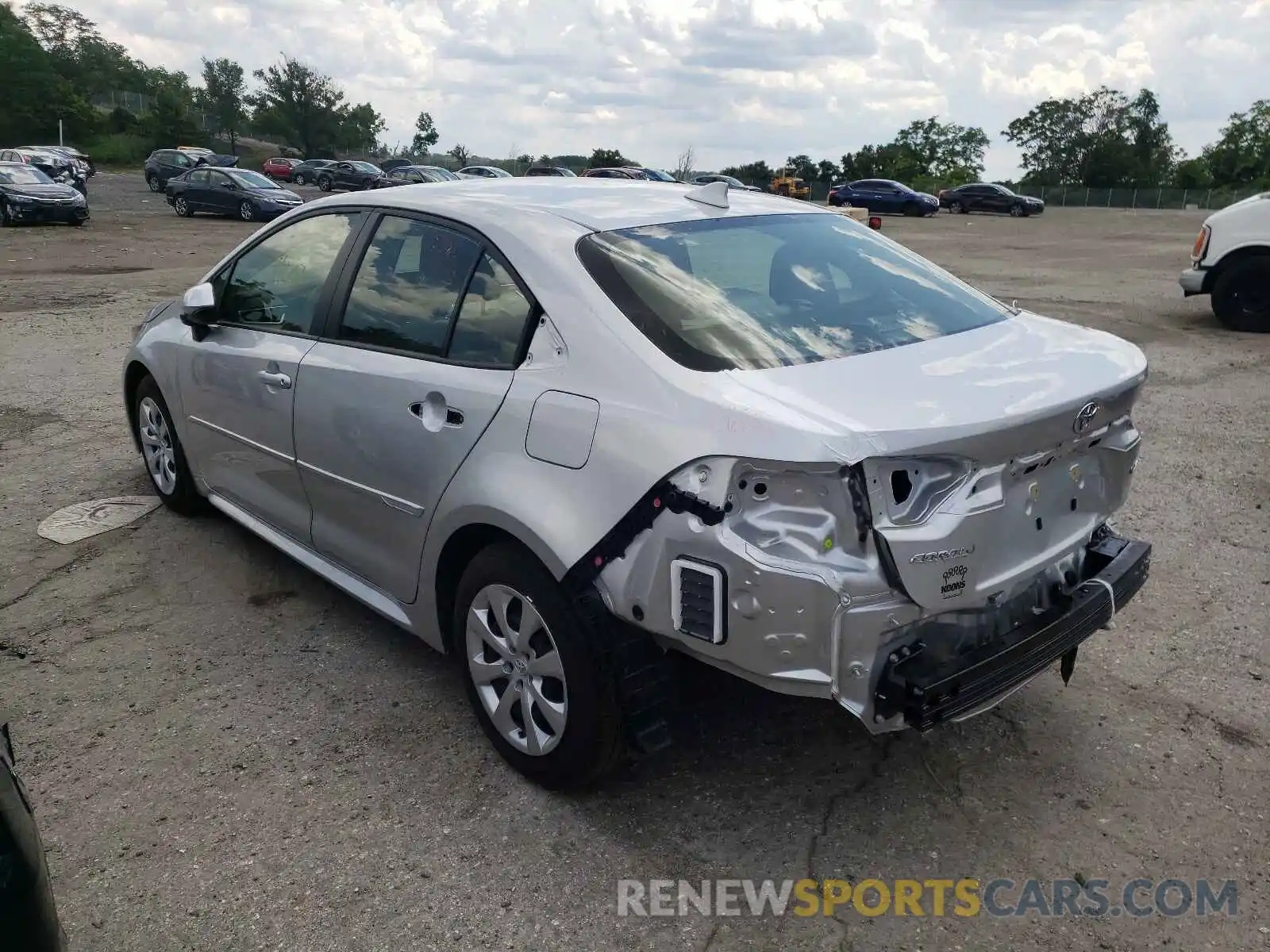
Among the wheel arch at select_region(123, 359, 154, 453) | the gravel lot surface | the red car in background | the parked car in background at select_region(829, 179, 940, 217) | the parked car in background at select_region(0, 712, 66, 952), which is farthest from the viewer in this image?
the red car in background

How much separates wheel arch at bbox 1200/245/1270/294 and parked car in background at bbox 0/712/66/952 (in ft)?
38.9

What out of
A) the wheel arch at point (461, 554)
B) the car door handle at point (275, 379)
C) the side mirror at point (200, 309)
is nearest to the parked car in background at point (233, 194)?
the side mirror at point (200, 309)

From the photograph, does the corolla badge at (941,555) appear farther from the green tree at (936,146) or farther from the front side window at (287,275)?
the green tree at (936,146)

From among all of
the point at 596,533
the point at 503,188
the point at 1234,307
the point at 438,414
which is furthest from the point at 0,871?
the point at 1234,307

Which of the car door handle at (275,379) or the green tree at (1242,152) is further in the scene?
the green tree at (1242,152)

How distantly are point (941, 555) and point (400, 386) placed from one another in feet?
5.96

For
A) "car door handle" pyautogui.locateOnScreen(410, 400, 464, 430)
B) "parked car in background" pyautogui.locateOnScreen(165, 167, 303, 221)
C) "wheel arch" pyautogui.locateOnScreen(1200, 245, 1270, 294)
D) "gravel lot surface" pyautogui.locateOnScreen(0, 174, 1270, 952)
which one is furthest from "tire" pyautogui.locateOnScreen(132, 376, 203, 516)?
"parked car in background" pyautogui.locateOnScreen(165, 167, 303, 221)

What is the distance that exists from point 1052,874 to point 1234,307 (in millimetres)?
10162

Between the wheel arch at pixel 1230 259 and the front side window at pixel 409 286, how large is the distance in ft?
33.1

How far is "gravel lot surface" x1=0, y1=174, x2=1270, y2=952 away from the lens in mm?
2543

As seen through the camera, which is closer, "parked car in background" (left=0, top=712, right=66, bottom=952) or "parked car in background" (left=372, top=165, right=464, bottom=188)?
"parked car in background" (left=0, top=712, right=66, bottom=952)

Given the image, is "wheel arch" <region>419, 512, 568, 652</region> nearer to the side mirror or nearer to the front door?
the front door

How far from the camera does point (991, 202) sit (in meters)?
43.9

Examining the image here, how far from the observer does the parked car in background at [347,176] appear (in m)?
43.9
